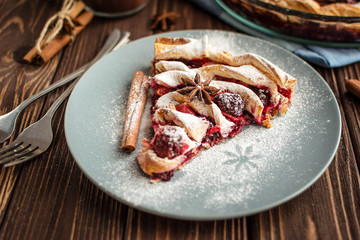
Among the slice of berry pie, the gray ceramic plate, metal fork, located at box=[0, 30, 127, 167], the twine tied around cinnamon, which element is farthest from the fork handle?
the slice of berry pie

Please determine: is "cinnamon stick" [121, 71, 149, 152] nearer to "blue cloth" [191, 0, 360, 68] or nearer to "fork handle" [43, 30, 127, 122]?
"fork handle" [43, 30, 127, 122]

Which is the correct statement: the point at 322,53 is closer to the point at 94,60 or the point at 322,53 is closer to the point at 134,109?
the point at 134,109

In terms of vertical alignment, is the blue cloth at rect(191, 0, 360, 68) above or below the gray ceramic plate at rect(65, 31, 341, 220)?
above

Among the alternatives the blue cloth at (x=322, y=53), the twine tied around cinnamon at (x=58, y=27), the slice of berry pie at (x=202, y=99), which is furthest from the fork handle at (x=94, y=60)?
the blue cloth at (x=322, y=53)

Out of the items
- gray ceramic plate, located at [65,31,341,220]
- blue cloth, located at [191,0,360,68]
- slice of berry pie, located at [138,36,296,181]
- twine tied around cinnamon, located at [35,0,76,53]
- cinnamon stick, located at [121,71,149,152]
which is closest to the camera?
gray ceramic plate, located at [65,31,341,220]

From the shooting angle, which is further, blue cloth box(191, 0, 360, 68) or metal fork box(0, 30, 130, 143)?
blue cloth box(191, 0, 360, 68)

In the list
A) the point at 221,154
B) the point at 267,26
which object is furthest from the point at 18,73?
the point at 267,26

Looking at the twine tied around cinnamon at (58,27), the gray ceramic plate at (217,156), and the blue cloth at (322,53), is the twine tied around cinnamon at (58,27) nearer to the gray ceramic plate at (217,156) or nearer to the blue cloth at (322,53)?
the gray ceramic plate at (217,156)
